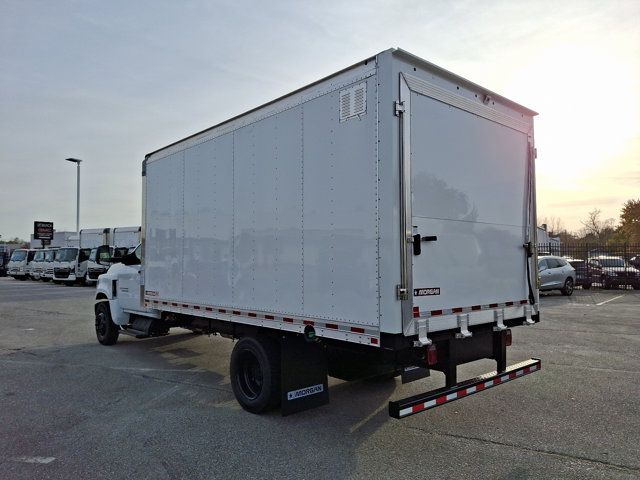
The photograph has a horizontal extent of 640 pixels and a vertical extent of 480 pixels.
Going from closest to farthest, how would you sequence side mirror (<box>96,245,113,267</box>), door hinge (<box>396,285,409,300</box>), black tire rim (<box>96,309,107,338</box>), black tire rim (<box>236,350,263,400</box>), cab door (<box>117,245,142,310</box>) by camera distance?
door hinge (<box>396,285,409,300</box>), black tire rim (<box>236,350,263,400</box>), cab door (<box>117,245,142,310</box>), side mirror (<box>96,245,113,267</box>), black tire rim (<box>96,309,107,338</box>)

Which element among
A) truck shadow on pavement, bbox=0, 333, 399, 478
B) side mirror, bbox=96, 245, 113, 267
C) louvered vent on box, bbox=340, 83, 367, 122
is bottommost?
truck shadow on pavement, bbox=0, 333, 399, 478

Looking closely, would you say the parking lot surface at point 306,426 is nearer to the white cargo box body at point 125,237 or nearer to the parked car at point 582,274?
the parked car at point 582,274

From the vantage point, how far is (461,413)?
545 centimetres

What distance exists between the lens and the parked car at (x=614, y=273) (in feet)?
72.2

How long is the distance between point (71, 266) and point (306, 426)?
27.4 meters

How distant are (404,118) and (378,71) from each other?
0.48m

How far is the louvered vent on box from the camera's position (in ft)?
14.4

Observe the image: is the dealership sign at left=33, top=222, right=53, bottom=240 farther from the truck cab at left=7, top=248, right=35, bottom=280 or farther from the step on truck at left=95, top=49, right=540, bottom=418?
the step on truck at left=95, top=49, right=540, bottom=418

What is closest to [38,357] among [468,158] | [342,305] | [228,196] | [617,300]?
[228,196]

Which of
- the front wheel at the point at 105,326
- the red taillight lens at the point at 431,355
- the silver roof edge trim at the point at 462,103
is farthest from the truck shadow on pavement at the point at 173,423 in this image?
the silver roof edge trim at the point at 462,103

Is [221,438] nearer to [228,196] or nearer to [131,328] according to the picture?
[228,196]

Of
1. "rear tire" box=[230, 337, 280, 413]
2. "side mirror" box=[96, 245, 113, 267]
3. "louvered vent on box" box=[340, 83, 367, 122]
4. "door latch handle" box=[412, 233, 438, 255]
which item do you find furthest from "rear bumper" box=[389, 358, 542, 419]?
"side mirror" box=[96, 245, 113, 267]

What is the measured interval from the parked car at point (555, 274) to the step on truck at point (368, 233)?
45.7 feet

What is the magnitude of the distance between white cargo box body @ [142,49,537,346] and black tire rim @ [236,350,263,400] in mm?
491
